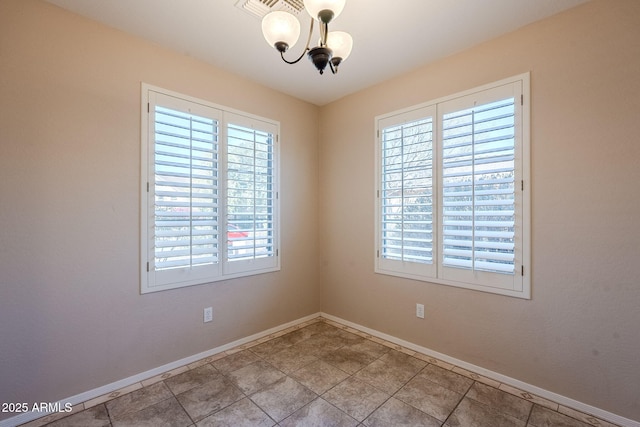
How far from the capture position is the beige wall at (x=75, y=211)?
178 centimetres

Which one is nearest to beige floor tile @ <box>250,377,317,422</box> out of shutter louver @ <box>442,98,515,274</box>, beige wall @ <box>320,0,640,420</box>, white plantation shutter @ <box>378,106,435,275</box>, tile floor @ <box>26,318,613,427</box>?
tile floor @ <box>26,318,613,427</box>

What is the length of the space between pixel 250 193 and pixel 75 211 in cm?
135

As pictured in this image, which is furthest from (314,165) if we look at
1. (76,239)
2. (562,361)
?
(562,361)

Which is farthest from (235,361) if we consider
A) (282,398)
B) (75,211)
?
(75,211)

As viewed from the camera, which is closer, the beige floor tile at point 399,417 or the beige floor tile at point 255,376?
the beige floor tile at point 399,417

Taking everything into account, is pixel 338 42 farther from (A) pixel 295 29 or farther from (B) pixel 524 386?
(B) pixel 524 386

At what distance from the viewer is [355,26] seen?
211 cm

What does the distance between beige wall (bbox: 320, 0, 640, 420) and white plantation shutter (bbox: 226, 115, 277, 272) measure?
1676 millimetres

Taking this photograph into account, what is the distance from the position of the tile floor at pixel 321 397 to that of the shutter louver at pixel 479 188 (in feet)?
2.96

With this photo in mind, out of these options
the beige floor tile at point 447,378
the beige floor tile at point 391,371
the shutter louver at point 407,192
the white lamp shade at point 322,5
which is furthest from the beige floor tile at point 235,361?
the white lamp shade at point 322,5

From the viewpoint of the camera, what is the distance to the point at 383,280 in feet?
9.77

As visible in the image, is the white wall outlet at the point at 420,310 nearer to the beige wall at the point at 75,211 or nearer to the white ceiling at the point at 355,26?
the beige wall at the point at 75,211

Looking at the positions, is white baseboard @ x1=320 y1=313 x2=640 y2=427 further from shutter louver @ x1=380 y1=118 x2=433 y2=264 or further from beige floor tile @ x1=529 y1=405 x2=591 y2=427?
shutter louver @ x1=380 y1=118 x2=433 y2=264

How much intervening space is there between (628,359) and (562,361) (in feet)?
1.08
